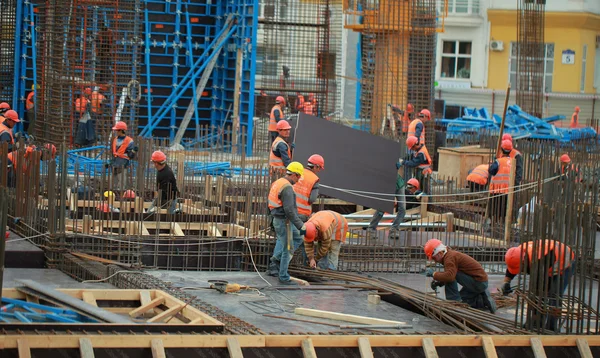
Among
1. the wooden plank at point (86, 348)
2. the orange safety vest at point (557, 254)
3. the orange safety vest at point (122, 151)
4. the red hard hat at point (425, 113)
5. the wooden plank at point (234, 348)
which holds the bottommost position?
the wooden plank at point (234, 348)

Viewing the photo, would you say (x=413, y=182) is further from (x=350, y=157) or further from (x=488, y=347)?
(x=488, y=347)

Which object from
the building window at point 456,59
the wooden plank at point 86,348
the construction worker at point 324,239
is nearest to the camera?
the wooden plank at point 86,348

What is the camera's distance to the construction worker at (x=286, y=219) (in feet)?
46.3

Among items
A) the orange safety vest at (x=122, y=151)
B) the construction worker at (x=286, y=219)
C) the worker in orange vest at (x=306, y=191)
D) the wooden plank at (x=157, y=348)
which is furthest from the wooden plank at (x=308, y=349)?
the orange safety vest at (x=122, y=151)

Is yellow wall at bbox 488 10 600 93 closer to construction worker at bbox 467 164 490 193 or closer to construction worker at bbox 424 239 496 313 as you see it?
construction worker at bbox 467 164 490 193

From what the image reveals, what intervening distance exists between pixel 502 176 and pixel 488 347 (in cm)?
866

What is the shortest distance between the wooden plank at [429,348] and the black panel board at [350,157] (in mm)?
7134

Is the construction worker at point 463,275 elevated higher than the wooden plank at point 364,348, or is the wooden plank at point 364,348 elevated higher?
the construction worker at point 463,275

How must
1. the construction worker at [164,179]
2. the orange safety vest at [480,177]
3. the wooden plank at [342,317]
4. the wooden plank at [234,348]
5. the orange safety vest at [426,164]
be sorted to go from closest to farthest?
1. the wooden plank at [234,348]
2. the wooden plank at [342,317]
3. the construction worker at [164,179]
4. the orange safety vest at [480,177]
5. the orange safety vest at [426,164]

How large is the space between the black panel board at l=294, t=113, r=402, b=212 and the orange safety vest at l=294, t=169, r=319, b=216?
7.32 ft

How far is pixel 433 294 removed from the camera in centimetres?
1363

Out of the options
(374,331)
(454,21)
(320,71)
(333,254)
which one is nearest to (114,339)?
(374,331)

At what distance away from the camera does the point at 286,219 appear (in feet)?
47.3

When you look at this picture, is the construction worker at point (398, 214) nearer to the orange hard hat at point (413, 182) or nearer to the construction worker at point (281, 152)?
the orange hard hat at point (413, 182)
